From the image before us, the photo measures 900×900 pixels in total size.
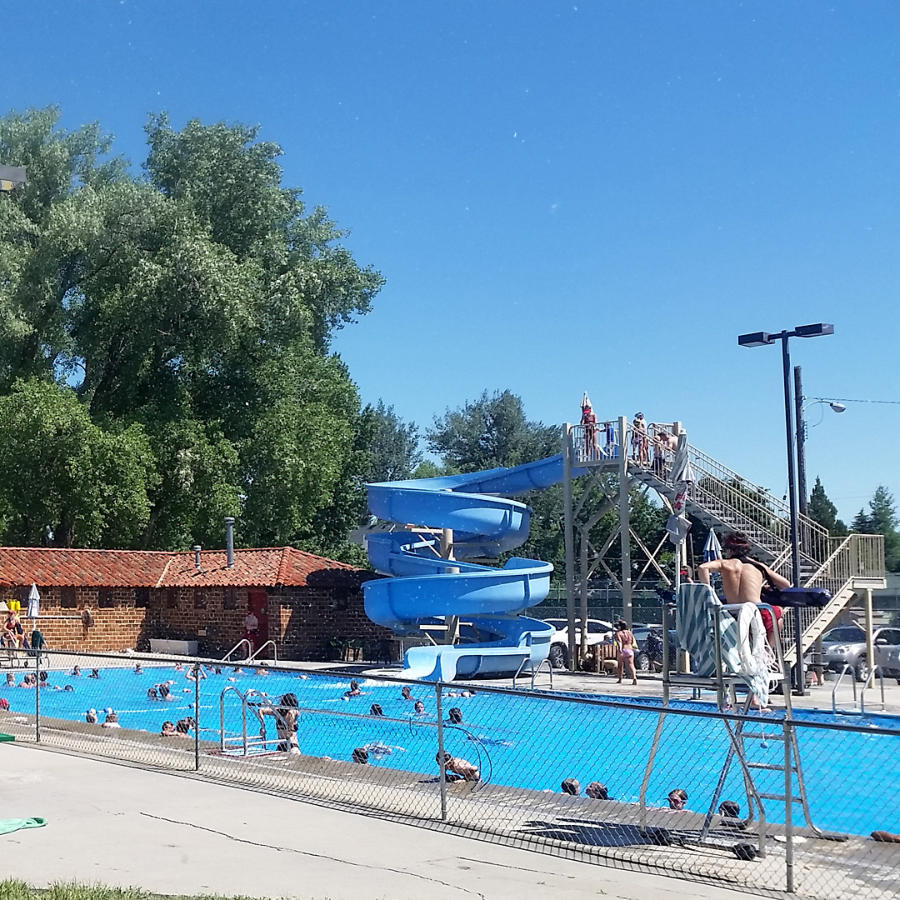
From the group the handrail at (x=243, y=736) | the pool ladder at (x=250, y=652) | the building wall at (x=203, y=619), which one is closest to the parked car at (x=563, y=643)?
the building wall at (x=203, y=619)

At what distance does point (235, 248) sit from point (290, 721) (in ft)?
118

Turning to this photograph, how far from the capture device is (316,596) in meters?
38.0

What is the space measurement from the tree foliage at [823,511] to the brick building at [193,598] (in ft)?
119

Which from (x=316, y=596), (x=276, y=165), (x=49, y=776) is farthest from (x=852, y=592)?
(x=276, y=165)

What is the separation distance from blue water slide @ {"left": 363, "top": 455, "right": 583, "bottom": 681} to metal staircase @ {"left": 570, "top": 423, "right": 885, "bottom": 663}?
2.47 m

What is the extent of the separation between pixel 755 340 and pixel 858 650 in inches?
509

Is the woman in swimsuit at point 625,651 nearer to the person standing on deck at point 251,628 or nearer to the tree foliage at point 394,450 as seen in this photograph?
the person standing on deck at point 251,628

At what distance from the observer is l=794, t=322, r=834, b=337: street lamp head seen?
22.4 m

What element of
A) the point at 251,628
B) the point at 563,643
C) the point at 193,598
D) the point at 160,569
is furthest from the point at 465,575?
the point at 160,569

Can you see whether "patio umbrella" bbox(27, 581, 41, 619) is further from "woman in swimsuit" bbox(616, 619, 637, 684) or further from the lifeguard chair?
the lifeguard chair

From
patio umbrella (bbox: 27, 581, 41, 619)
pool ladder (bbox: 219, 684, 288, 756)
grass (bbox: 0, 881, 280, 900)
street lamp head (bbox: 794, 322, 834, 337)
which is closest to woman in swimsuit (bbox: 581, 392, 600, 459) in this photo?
street lamp head (bbox: 794, 322, 834, 337)

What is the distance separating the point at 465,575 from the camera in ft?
97.5

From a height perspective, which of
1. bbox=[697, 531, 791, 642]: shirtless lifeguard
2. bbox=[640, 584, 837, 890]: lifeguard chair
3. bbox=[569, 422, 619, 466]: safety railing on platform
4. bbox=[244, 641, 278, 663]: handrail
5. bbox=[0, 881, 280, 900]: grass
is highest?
bbox=[569, 422, 619, 466]: safety railing on platform

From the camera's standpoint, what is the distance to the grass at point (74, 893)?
22.5ft
